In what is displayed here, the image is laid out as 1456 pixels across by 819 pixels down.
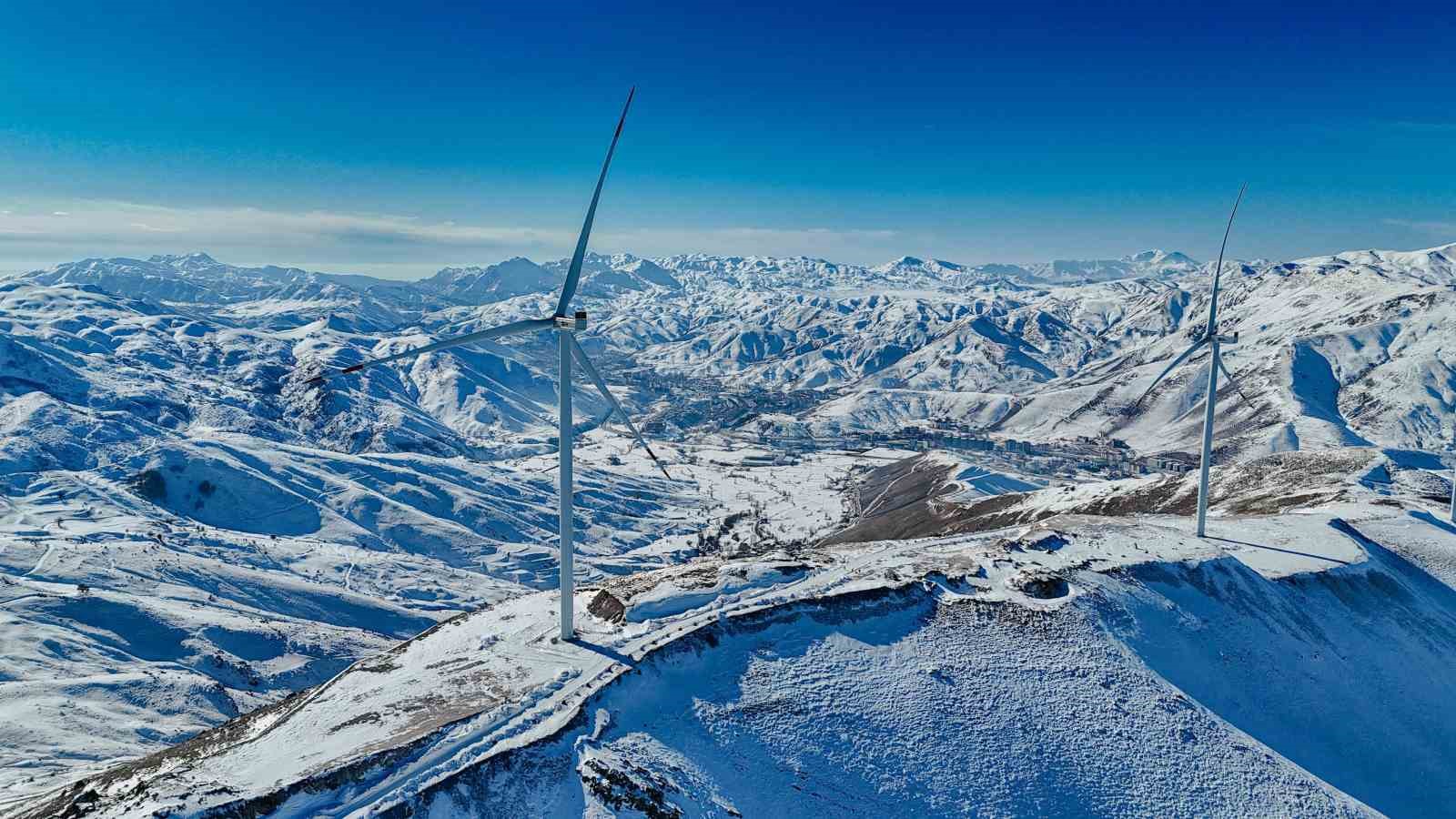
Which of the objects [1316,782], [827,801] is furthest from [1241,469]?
[827,801]

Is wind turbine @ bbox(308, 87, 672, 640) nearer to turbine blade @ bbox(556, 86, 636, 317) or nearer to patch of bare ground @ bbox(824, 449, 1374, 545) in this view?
turbine blade @ bbox(556, 86, 636, 317)

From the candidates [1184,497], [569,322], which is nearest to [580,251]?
[569,322]

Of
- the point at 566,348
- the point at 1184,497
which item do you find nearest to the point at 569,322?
the point at 566,348

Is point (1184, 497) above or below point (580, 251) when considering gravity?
below

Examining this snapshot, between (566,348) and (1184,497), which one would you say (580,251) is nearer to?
(566,348)

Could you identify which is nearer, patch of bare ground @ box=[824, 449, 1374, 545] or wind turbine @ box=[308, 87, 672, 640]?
wind turbine @ box=[308, 87, 672, 640]

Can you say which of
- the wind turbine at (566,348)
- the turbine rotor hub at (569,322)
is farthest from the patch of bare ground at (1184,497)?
the turbine rotor hub at (569,322)

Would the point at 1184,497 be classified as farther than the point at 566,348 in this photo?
Yes

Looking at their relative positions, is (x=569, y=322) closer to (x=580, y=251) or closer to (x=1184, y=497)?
(x=580, y=251)

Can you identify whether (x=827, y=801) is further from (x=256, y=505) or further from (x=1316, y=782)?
(x=256, y=505)

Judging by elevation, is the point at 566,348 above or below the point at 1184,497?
above

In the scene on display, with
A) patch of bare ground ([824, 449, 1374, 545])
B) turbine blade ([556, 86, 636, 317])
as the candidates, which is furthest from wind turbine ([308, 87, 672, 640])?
patch of bare ground ([824, 449, 1374, 545])
